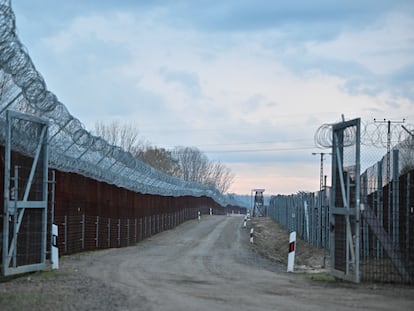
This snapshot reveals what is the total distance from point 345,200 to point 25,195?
6068 millimetres

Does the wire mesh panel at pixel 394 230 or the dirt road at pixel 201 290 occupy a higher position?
the wire mesh panel at pixel 394 230

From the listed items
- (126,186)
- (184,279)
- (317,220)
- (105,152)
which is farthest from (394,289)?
(126,186)

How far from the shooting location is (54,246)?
1490cm

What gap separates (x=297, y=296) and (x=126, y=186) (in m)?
16.7

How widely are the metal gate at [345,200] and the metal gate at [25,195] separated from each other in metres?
5.82

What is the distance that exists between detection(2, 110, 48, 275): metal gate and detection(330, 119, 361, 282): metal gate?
5819 mm

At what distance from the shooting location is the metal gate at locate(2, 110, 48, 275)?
41.0ft

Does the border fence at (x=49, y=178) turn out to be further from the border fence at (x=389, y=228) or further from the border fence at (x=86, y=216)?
the border fence at (x=389, y=228)

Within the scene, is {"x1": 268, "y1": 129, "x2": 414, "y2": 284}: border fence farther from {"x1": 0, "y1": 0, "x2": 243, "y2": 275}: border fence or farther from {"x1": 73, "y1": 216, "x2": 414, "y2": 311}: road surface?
{"x1": 0, "y1": 0, "x2": 243, "y2": 275}: border fence

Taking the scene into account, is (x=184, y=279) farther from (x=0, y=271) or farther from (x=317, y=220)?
(x=317, y=220)

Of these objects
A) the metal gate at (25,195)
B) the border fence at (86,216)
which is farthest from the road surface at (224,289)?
the border fence at (86,216)

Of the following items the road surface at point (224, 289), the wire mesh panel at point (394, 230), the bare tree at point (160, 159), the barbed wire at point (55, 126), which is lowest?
the road surface at point (224, 289)

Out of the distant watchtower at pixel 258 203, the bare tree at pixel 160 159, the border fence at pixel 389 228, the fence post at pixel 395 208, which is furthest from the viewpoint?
the bare tree at pixel 160 159

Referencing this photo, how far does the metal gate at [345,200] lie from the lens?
1296 centimetres
